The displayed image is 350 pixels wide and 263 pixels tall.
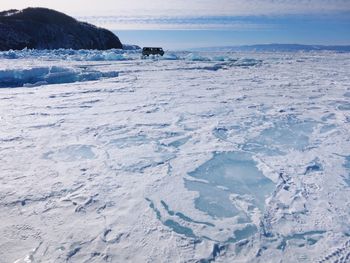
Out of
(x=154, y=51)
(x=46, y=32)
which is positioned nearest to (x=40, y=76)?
(x=154, y=51)

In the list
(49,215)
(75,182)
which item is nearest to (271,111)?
(75,182)

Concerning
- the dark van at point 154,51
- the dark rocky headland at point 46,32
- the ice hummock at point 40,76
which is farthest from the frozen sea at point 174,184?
the dark rocky headland at point 46,32

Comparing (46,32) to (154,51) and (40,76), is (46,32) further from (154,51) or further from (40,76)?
(40,76)

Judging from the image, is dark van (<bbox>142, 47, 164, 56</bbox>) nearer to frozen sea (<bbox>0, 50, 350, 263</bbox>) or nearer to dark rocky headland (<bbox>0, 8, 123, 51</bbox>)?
dark rocky headland (<bbox>0, 8, 123, 51</bbox>)

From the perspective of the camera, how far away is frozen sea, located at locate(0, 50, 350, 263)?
2.43 meters

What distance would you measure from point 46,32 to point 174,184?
6778 centimetres

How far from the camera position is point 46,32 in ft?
210

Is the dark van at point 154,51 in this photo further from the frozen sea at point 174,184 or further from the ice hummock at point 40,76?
the frozen sea at point 174,184

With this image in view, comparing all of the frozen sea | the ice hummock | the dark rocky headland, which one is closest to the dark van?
the ice hummock

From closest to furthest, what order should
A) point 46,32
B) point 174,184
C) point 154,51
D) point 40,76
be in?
1. point 174,184
2. point 40,76
3. point 154,51
4. point 46,32

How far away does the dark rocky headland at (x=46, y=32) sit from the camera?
2224 inches

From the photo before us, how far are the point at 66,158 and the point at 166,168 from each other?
127cm

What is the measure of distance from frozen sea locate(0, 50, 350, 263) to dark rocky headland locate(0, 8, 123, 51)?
5253 centimetres

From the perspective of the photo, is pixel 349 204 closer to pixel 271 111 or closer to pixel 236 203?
pixel 236 203
